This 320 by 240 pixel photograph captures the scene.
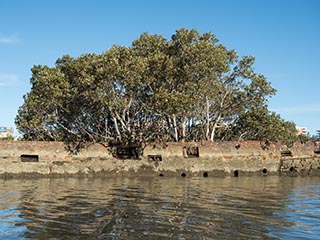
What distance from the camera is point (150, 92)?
31.1 m

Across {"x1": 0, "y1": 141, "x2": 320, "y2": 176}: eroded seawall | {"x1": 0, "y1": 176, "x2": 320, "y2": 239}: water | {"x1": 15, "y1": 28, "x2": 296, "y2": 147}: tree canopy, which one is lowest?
{"x1": 0, "y1": 176, "x2": 320, "y2": 239}: water

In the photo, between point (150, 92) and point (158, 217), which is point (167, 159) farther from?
point (158, 217)

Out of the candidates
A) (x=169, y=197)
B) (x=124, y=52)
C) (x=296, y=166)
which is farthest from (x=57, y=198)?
(x=296, y=166)

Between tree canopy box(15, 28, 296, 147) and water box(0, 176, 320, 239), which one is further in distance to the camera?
tree canopy box(15, 28, 296, 147)

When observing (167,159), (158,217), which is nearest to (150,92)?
(167,159)

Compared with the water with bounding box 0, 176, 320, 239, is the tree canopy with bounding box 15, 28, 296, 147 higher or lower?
higher

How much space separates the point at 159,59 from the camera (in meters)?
28.2

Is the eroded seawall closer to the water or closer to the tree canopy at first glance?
the tree canopy

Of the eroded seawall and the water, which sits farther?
the eroded seawall

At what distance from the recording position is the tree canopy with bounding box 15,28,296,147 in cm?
2725

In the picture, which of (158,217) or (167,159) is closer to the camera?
(158,217)

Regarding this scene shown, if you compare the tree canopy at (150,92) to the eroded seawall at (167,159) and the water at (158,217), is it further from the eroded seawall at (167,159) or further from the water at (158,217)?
the water at (158,217)

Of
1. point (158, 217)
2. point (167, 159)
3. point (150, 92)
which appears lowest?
point (158, 217)

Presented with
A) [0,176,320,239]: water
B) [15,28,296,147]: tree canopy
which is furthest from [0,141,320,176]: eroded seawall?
[0,176,320,239]: water
